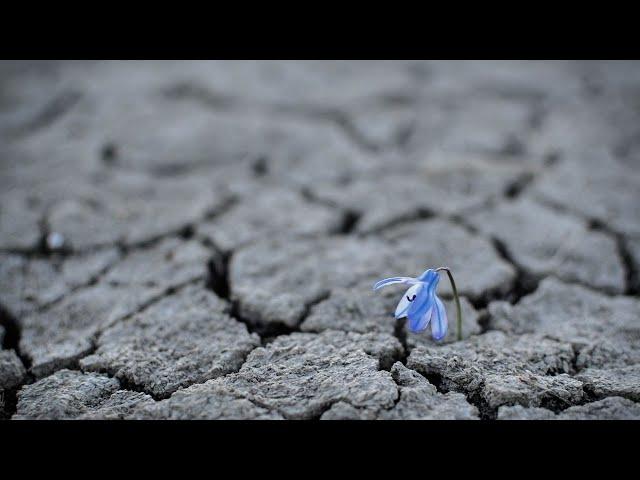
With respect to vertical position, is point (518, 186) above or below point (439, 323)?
above

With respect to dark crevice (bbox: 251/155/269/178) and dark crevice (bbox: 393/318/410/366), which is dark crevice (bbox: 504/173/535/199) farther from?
dark crevice (bbox: 251/155/269/178)

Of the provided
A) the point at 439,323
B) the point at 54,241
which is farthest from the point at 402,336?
the point at 54,241

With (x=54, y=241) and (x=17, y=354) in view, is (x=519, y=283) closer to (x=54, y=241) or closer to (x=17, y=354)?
(x=17, y=354)

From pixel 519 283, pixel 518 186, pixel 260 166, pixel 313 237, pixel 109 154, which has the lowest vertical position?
pixel 519 283

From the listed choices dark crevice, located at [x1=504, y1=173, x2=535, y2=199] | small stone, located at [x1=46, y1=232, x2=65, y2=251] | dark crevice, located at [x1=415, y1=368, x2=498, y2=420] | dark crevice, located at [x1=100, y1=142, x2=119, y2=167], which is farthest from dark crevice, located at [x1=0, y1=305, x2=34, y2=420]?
dark crevice, located at [x1=504, y1=173, x2=535, y2=199]

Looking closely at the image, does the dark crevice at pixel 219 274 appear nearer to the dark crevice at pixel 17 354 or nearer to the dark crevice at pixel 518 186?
the dark crevice at pixel 17 354

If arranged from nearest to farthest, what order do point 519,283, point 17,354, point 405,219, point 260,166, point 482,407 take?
point 482,407
point 17,354
point 519,283
point 405,219
point 260,166

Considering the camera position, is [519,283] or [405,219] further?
[405,219]
